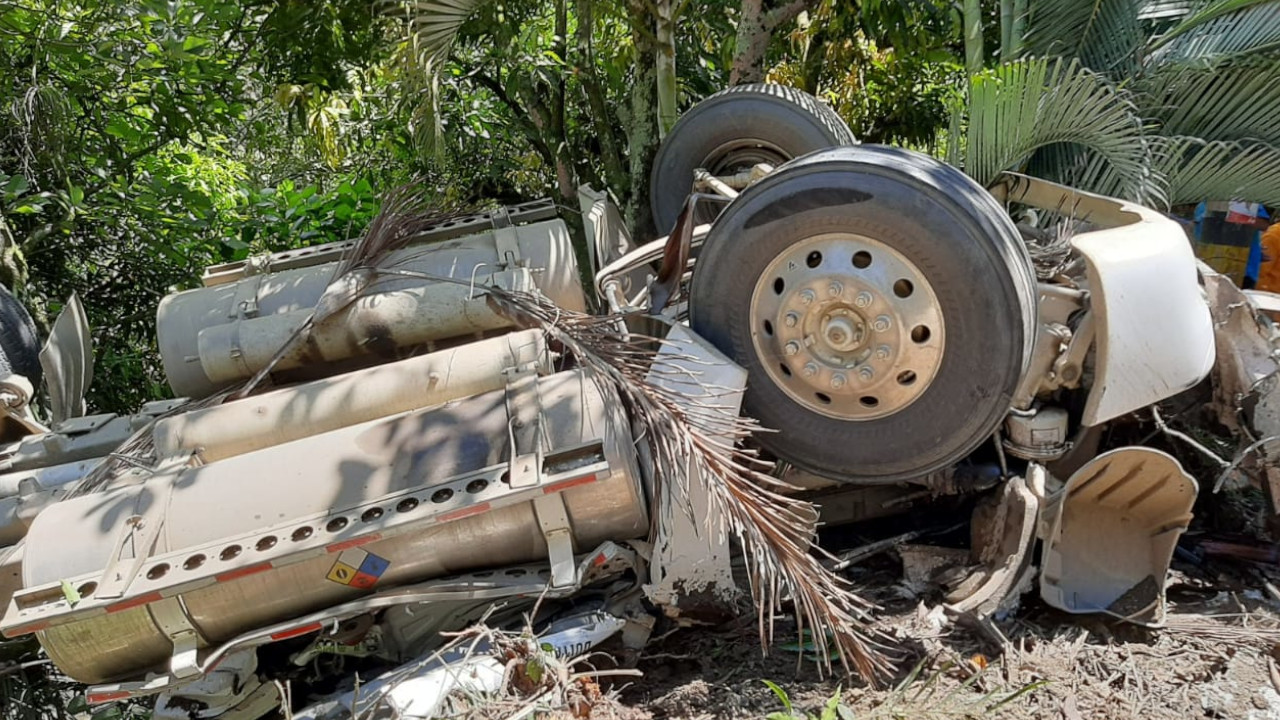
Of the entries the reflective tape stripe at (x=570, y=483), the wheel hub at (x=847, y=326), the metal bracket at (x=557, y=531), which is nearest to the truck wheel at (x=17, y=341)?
the metal bracket at (x=557, y=531)

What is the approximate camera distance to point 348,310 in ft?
11.6

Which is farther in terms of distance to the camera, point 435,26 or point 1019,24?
point 1019,24

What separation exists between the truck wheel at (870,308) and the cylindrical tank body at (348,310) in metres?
0.87

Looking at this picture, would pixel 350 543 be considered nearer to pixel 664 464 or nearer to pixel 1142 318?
pixel 664 464

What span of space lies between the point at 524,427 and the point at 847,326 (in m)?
1.07

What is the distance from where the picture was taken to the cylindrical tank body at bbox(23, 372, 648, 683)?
2.65 m

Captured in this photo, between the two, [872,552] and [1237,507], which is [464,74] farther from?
[1237,507]

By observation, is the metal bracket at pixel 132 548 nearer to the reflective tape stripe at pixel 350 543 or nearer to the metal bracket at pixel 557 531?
the reflective tape stripe at pixel 350 543

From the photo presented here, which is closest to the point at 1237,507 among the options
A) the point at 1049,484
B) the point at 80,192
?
the point at 1049,484

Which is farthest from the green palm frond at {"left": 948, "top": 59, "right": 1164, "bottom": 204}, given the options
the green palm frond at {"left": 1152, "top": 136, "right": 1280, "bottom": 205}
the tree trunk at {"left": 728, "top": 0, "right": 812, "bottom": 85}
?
the tree trunk at {"left": 728, "top": 0, "right": 812, "bottom": 85}

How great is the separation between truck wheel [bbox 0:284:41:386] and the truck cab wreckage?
1.57 meters

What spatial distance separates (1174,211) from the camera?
570 centimetres

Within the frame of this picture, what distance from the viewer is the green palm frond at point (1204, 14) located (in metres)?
5.48

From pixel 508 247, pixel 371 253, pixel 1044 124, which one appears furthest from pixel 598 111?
pixel 371 253
